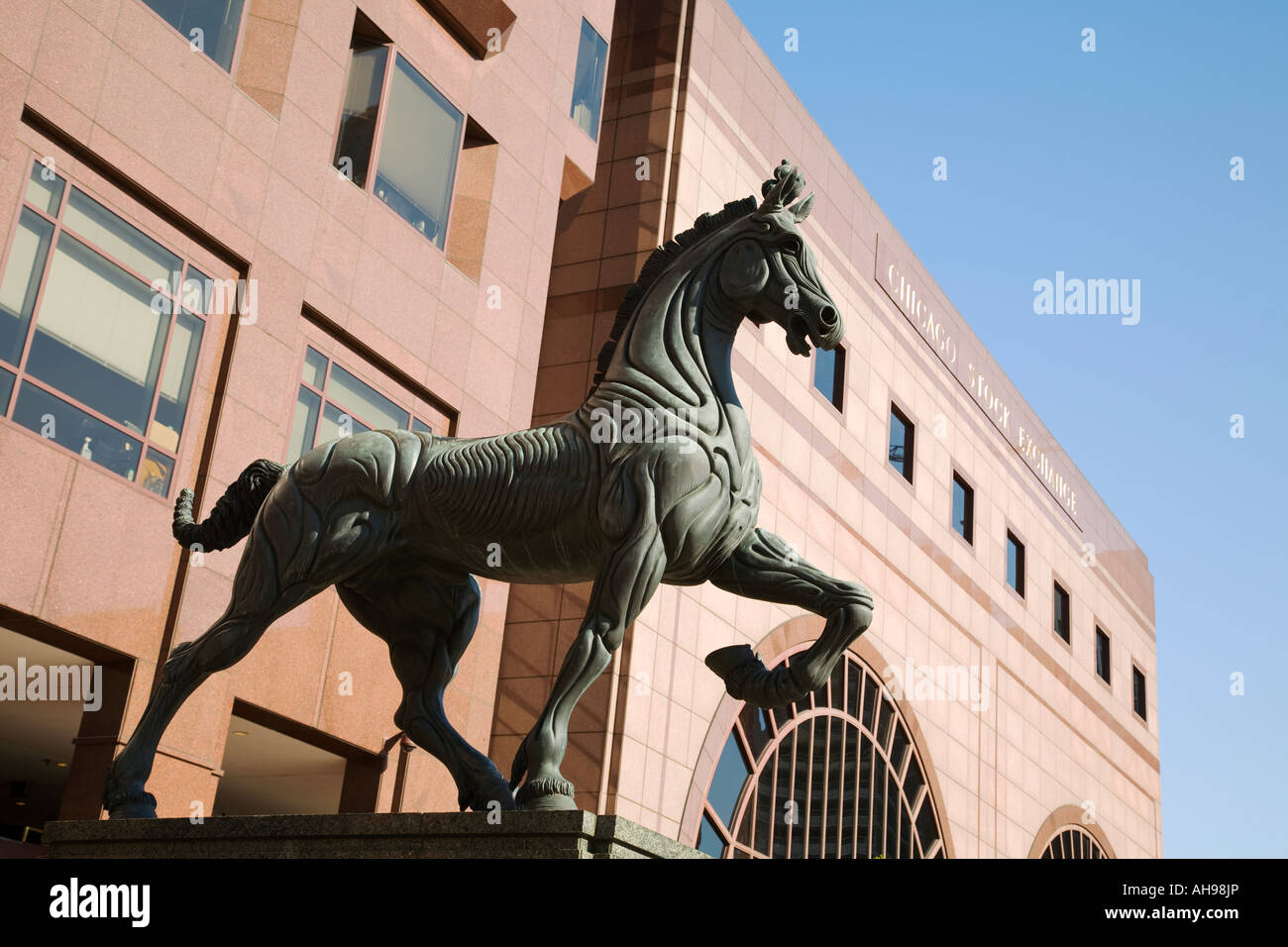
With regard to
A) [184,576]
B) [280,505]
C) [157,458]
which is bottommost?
[280,505]

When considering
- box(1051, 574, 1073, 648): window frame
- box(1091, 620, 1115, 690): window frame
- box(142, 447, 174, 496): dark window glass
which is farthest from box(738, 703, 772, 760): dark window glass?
box(1091, 620, 1115, 690): window frame

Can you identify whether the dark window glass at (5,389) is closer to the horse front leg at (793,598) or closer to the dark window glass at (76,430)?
the dark window glass at (76,430)

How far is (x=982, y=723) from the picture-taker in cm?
2609

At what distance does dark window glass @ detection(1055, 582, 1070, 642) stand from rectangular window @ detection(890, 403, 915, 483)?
864cm

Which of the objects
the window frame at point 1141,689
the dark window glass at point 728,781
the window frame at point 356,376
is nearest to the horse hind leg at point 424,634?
the window frame at point 356,376

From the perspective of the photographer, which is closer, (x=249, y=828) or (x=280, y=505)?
(x=249, y=828)

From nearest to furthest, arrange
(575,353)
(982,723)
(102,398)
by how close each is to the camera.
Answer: (102,398) → (575,353) → (982,723)

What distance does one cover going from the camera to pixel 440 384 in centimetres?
1577

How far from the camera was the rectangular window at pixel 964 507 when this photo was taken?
27.1m

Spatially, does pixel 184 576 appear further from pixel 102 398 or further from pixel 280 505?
pixel 280 505

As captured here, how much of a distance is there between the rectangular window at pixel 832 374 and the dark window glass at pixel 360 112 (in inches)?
370

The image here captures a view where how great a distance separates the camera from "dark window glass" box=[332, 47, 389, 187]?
15.2 metres
